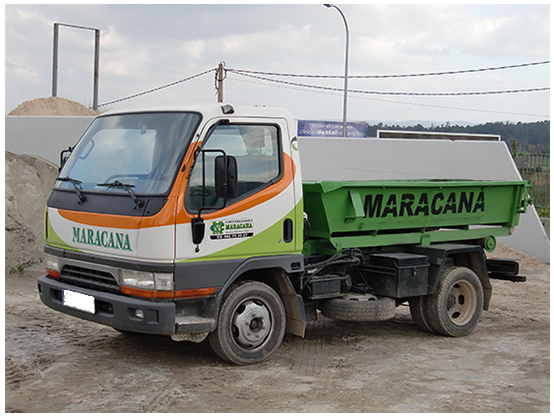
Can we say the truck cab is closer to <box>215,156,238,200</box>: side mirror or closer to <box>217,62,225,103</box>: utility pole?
<box>215,156,238,200</box>: side mirror

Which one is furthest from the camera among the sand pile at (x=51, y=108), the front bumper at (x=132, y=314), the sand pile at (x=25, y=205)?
the sand pile at (x=51, y=108)

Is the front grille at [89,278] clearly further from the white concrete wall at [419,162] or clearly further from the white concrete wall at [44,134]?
the white concrete wall at [419,162]

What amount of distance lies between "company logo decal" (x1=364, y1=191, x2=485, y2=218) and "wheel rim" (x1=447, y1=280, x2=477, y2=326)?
3.09 ft

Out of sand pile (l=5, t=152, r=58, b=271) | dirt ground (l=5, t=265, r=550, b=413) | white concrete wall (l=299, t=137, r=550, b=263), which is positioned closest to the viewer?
dirt ground (l=5, t=265, r=550, b=413)

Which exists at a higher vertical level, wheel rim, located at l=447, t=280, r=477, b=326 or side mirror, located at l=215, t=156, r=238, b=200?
side mirror, located at l=215, t=156, r=238, b=200

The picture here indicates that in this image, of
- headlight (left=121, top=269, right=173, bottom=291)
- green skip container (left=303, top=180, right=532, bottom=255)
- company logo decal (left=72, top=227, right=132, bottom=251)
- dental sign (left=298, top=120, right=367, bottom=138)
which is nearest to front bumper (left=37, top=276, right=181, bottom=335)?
headlight (left=121, top=269, right=173, bottom=291)

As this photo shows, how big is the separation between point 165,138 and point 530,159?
11.8m

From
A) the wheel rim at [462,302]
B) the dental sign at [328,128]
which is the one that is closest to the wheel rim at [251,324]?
the wheel rim at [462,302]

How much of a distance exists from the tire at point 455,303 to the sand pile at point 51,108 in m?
17.8

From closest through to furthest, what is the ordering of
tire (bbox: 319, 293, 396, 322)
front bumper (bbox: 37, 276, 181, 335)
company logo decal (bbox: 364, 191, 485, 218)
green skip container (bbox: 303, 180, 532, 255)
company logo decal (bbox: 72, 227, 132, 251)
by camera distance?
front bumper (bbox: 37, 276, 181, 335)
company logo decal (bbox: 72, 227, 132, 251)
green skip container (bbox: 303, 180, 532, 255)
tire (bbox: 319, 293, 396, 322)
company logo decal (bbox: 364, 191, 485, 218)

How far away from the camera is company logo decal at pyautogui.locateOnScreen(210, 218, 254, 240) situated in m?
5.82

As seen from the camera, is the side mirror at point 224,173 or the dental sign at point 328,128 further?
the dental sign at point 328,128

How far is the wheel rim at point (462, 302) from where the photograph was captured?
8094 mm

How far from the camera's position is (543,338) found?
7.89m
